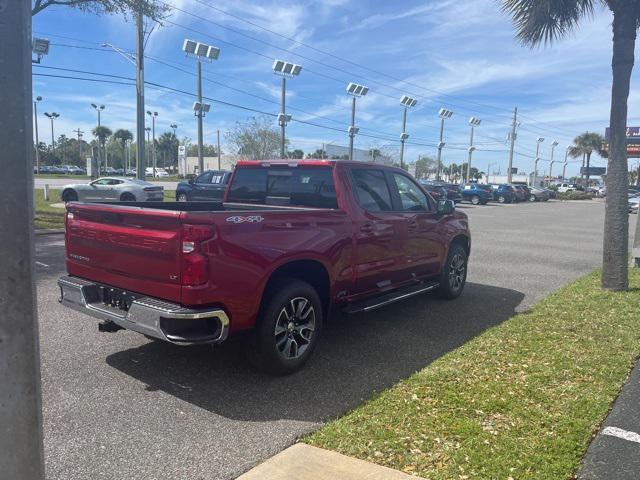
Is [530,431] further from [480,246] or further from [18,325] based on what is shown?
[480,246]

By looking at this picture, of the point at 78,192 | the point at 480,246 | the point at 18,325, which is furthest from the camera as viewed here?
the point at 78,192

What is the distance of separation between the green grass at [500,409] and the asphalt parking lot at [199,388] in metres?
0.32

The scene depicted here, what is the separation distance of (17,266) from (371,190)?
14.1ft

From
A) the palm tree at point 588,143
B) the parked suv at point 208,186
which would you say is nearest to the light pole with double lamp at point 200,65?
the parked suv at point 208,186

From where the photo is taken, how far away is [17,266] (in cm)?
193

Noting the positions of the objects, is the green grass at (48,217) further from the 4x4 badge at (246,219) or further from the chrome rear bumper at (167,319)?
the 4x4 badge at (246,219)

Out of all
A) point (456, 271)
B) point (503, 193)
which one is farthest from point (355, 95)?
point (456, 271)

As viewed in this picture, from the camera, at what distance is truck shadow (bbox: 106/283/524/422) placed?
13.2 ft

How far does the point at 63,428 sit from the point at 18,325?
1.93 m

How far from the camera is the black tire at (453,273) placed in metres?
7.23

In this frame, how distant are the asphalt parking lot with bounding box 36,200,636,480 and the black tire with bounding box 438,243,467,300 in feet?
0.62

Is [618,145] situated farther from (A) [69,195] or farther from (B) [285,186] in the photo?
(A) [69,195]

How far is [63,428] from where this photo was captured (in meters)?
3.53

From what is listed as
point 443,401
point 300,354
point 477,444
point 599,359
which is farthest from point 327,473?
point 599,359
